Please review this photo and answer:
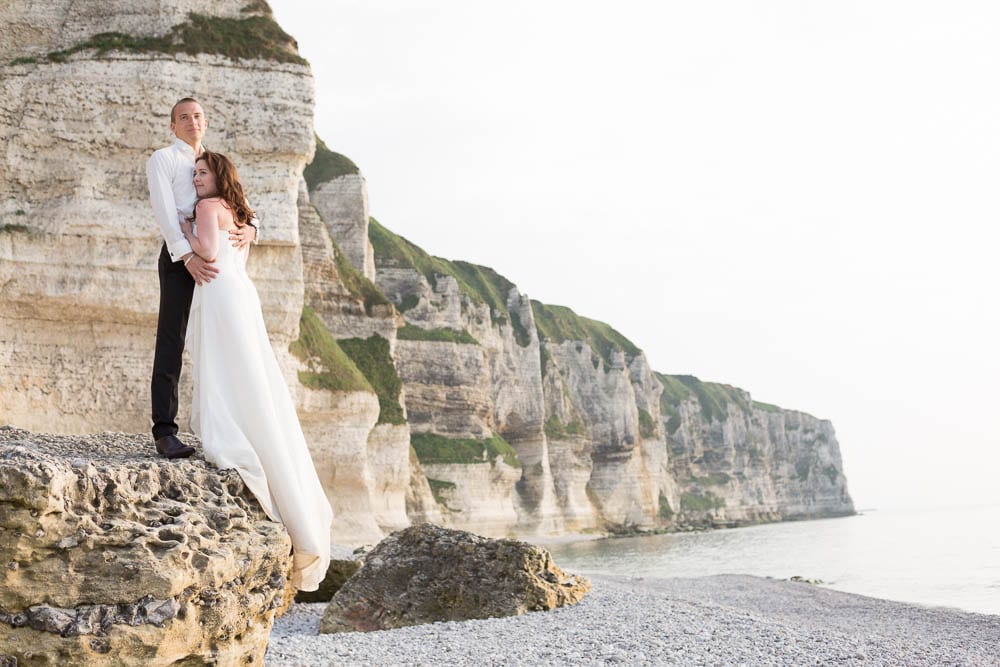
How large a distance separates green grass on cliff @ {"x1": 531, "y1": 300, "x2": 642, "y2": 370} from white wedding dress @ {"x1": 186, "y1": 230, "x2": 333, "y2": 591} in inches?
3229

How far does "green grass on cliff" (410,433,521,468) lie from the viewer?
5675 cm

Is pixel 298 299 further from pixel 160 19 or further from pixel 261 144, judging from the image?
pixel 160 19

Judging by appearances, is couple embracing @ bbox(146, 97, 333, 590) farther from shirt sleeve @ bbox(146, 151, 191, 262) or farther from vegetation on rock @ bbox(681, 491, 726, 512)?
vegetation on rock @ bbox(681, 491, 726, 512)

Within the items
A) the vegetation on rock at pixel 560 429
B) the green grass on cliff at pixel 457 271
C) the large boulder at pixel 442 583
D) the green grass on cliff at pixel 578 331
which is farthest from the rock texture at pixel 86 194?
the green grass on cliff at pixel 578 331

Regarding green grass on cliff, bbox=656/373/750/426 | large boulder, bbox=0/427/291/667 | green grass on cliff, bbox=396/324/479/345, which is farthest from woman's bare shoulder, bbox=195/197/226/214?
green grass on cliff, bbox=656/373/750/426

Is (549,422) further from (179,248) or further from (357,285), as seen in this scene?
(179,248)

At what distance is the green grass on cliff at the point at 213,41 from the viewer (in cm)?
2211

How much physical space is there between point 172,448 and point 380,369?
3806 cm

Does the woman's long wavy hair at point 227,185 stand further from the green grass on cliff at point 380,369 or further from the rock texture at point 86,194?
the green grass on cliff at point 380,369

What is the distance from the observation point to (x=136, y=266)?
71.6ft

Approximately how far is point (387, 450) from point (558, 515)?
32.1 metres

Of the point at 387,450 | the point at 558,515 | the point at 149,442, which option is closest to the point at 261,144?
the point at 149,442

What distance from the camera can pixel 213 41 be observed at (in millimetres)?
23078

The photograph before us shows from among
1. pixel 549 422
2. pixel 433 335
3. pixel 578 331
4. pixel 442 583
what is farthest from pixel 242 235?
pixel 578 331
